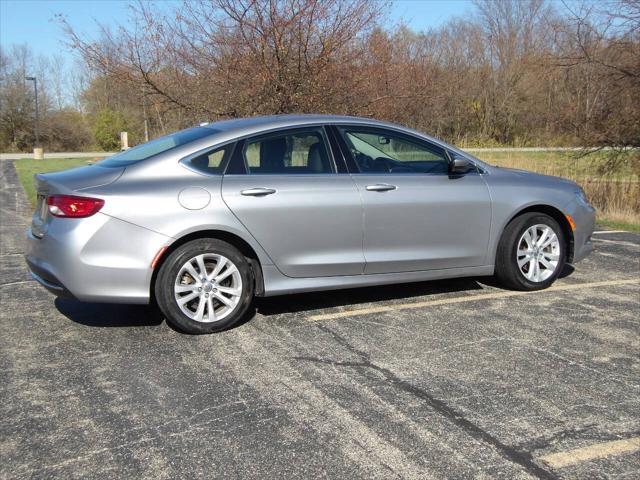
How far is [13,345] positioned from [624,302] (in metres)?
5.04

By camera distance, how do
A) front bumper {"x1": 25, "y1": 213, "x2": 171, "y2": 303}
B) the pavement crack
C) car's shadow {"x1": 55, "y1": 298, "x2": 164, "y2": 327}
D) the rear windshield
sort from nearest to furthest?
1. the pavement crack
2. front bumper {"x1": 25, "y1": 213, "x2": 171, "y2": 303}
3. the rear windshield
4. car's shadow {"x1": 55, "y1": 298, "x2": 164, "y2": 327}

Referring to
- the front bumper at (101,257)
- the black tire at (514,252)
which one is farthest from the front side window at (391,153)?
the front bumper at (101,257)

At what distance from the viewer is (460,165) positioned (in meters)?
5.43

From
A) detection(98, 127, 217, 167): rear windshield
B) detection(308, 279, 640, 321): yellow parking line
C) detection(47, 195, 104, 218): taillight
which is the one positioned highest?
detection(98, 127, 217, 167): rear windshield

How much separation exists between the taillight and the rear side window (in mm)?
738

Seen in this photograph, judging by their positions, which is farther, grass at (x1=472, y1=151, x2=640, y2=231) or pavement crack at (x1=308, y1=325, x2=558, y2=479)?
grass at (x1=472, y1=151, x2=640, y2=231)

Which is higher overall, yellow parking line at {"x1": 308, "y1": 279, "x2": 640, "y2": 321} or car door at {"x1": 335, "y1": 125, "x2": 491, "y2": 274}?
car door at {"x1": 335, "y1": 125, "x2": 491, "y2": 274}

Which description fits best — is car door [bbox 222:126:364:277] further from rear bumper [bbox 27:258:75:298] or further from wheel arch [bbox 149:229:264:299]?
rear bumper [bbox 27:258:75:298]

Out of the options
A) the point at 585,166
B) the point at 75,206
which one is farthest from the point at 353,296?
the point at 585,166

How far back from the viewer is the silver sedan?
443 centimetres

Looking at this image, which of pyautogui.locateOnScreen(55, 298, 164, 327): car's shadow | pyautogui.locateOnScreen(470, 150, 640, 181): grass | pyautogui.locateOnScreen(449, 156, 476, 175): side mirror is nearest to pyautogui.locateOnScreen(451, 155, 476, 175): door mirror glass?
pyautogui.locateOnScreen(449, 156, 476, 175): side mirror

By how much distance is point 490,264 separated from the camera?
5664 mm

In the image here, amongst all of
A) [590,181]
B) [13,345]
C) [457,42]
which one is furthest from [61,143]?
[13,345]

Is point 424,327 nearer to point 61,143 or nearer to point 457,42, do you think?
point 457,42
